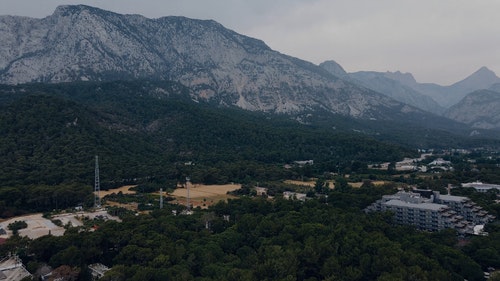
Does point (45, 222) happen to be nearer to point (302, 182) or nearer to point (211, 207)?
point (211, 207)

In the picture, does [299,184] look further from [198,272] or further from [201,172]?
[198,272]

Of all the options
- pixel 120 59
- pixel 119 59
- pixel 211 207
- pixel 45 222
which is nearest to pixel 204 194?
pixel 211 207

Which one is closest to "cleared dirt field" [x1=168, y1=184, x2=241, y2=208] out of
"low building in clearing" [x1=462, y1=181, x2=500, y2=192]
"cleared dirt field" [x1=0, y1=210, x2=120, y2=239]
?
"cleared dirt field" [x1=0, y1=210, x2=120, y2=239]

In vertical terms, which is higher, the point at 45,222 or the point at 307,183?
the point at 307,183

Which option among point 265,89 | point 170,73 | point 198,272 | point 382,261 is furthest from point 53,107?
point 265,89

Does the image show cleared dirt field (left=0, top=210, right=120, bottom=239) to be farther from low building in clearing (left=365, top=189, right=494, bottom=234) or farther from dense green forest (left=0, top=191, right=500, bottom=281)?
low building in clearing (left=365, top=189, right=494, bottom=234)

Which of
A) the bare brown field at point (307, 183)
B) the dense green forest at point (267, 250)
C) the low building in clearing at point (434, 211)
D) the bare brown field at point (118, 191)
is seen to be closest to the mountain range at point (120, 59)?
the bare brown field at point (307, 183)
